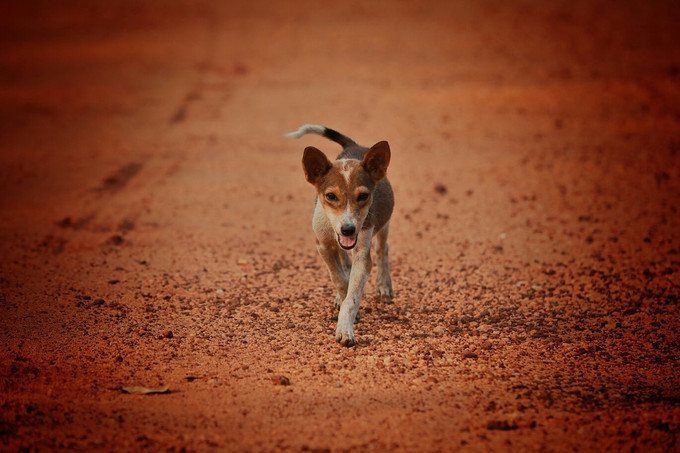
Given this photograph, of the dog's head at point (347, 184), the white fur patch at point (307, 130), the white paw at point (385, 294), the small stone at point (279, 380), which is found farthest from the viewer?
the white paw at point (385, 294)

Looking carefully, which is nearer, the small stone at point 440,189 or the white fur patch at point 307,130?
the white fur patch at point 307,130

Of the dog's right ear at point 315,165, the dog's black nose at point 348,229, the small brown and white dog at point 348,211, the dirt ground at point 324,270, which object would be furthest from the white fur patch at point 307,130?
the dirt ground at point 324,270

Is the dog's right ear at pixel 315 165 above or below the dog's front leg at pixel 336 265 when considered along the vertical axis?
above

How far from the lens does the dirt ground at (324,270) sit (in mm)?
4285

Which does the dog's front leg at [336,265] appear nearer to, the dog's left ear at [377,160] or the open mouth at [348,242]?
the open mouth at [348,242]

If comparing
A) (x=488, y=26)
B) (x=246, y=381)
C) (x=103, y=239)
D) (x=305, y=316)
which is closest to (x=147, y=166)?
(x=103, y=239)

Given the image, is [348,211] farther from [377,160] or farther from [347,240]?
[377,160]

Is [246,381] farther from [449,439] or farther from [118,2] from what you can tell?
[118,2]

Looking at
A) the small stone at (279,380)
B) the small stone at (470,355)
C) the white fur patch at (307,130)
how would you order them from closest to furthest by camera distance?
1. the small stone at (279,380)
2. the small stone at (470,355)
3. the white fur patch at (307,130)

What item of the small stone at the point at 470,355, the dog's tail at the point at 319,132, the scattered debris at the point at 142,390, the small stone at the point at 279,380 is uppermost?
the dog's tail at the point at 319,132

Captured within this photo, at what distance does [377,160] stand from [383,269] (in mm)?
1387

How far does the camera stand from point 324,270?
7270 millimetres

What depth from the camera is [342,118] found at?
1513cm

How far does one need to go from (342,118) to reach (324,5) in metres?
16.8
